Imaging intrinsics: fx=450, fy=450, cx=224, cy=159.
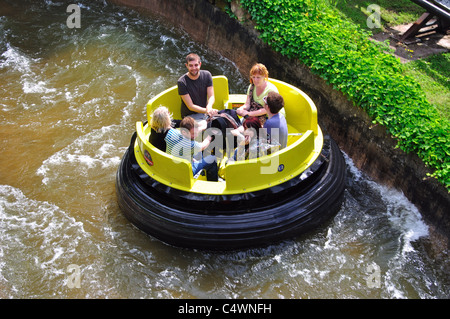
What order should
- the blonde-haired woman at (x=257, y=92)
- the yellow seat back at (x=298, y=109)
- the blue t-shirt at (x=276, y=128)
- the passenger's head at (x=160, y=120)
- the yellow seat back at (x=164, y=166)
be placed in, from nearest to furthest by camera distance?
1. the yellow seat back at (x=164, y=166)
2. the passenger's head at (x=160, y=120)
3. the blue t-shirt at (x=276, y=128)
4. the blonde-haired woman at (x=257, y=92)
5. the yellow seat back at (x=298, y=109)

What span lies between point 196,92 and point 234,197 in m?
1.41

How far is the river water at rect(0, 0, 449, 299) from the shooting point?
14.3 feet

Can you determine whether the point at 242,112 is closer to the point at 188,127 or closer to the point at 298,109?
the point at 298,109

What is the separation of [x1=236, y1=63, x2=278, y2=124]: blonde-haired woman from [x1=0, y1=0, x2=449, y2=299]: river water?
145cm

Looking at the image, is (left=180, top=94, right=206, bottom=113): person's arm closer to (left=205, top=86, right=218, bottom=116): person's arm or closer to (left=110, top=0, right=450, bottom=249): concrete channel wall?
(left=205, top=86, right=218, bottom=116): person's arm

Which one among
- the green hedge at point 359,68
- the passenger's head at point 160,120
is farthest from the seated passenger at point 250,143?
the green hedge at point 359,68

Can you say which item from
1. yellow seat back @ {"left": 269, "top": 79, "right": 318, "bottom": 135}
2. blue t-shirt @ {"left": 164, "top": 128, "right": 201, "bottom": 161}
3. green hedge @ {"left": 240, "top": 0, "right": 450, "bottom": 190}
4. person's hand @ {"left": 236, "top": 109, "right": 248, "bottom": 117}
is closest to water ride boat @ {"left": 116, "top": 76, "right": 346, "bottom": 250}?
blue t-shirt @ {"left": 164, "top": 128, "right": 201, "bottom": 161}

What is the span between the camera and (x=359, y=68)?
18.1 ft

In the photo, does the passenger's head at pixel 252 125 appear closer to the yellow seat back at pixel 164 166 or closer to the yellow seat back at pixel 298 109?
the yellow seat back at pixel 298 109

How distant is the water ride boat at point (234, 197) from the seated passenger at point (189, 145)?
15 cm

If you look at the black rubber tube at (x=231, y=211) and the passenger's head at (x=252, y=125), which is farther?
the passenger's head at (x=252, y=125)

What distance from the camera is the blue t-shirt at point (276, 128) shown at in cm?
445
